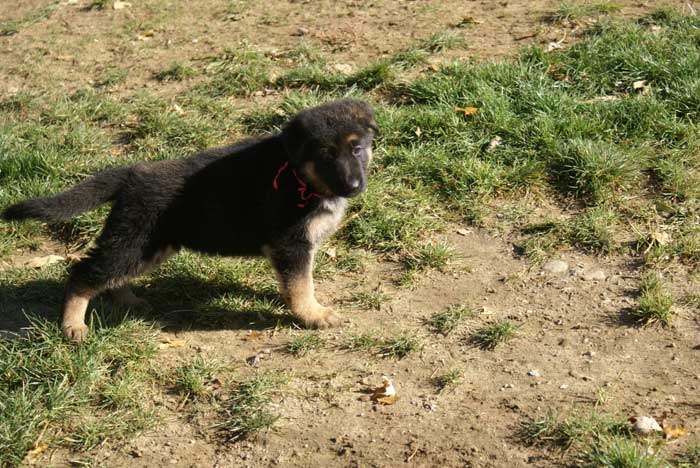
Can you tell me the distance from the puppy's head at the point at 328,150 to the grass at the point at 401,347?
0.97 m

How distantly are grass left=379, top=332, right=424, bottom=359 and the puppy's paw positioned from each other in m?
0.42

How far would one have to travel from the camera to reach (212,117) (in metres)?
8.15

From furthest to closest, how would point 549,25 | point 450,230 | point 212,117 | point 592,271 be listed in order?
point 549,25, point 212,117, point 450,230, point 592,271

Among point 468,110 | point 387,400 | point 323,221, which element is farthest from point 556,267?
point 468,110

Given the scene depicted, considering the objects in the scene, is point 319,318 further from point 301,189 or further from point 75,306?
point 75,306

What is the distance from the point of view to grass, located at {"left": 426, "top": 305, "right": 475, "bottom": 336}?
18.2ft

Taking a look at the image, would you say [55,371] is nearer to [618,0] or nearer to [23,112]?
[23,112]

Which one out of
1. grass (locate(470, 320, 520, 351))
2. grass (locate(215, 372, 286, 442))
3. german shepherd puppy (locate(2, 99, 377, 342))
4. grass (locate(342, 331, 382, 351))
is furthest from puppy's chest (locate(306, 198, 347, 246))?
grass (locate(470, 320, 520, 351))

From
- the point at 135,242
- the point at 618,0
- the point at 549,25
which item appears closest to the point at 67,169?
the point at 135,242

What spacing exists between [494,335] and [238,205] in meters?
1.87

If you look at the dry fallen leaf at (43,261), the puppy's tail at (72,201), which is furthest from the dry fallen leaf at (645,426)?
the dry fallen leaf at (43,261)

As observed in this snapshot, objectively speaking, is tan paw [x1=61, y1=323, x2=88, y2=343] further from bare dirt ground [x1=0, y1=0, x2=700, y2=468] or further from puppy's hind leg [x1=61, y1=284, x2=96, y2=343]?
bare dirt ground [x1=0, y1=0, x2=700, y2=468]

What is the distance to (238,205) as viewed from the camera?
5641mm

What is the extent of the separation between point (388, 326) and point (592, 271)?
5.07ft
